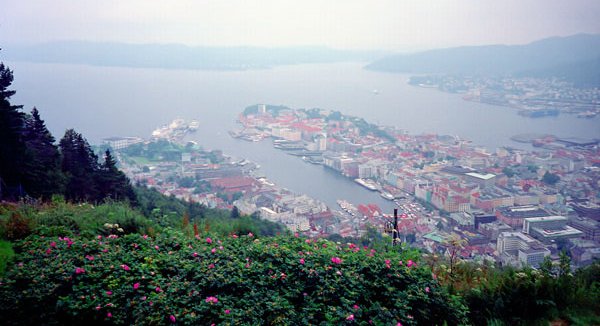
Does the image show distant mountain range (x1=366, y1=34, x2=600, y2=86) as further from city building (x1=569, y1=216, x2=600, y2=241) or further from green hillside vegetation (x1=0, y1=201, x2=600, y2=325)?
green hillside vegetation (x1=0, y1=201, x2=600, y2=325)

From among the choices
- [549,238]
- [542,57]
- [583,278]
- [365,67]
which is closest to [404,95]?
[542,57]

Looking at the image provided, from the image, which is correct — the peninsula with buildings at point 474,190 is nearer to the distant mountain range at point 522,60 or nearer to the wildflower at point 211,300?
the wildflower at point 211,300

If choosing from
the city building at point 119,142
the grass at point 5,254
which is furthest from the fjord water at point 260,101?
the grass at point 5,254

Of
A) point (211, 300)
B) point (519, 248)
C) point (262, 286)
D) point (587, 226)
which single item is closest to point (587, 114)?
point (587, 226)

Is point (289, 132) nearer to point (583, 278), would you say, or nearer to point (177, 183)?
point (177, 183)

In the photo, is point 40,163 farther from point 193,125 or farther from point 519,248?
point 193,125
